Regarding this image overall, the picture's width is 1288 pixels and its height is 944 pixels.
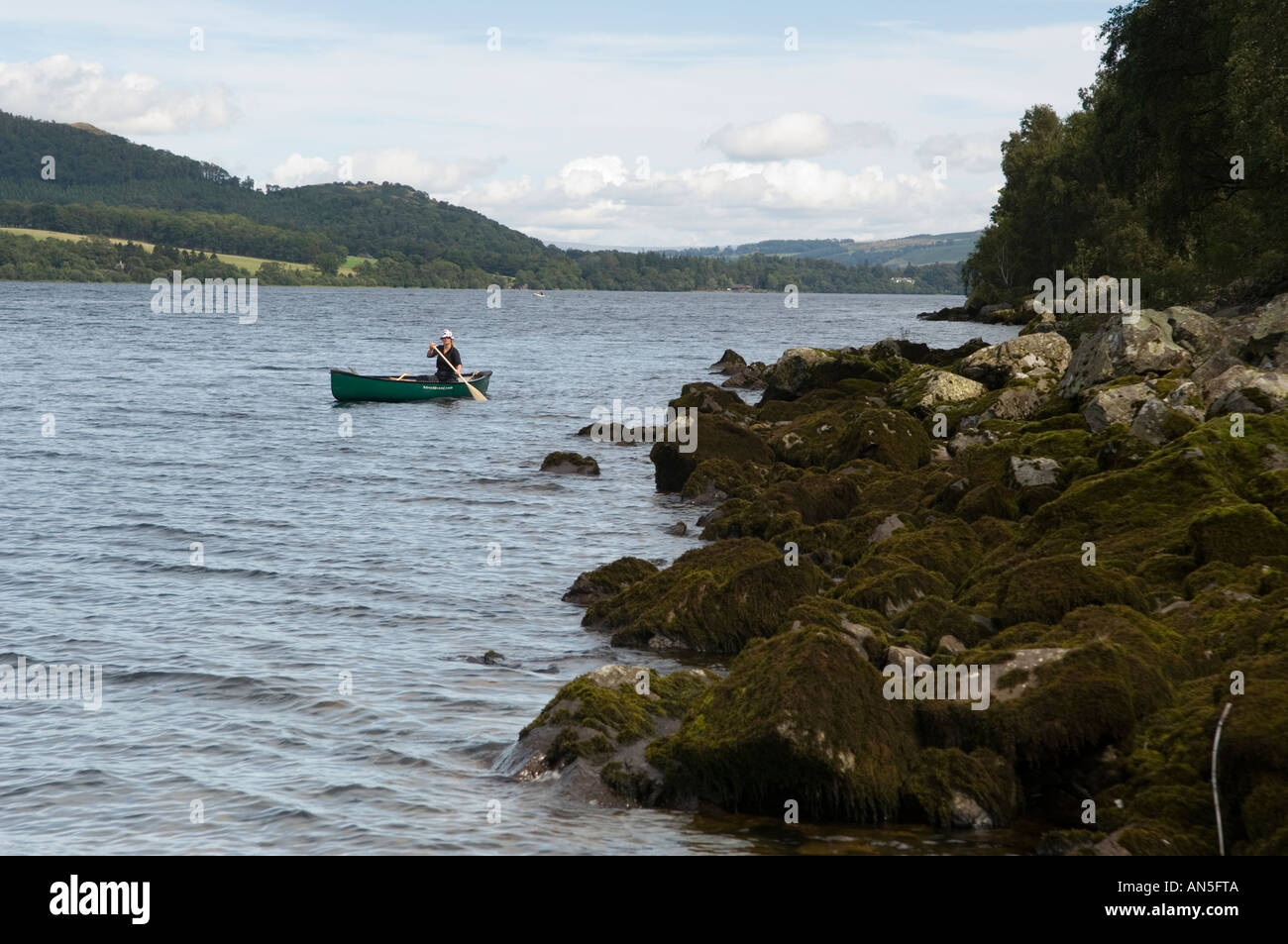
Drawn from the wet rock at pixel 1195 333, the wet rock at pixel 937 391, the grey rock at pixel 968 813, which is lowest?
the grey rock at pixel 968 813

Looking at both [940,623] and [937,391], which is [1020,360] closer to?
[937,391]

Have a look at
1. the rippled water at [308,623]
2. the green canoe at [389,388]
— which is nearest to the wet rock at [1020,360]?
the rippled water at [308,623]

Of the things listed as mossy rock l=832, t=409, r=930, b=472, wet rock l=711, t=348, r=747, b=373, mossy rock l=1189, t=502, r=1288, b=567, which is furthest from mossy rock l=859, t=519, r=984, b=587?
wet rock l=711, t=348, r=747, b=373

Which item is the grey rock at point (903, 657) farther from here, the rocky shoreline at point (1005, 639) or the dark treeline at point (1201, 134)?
the dark treeline at point (1201, 134)

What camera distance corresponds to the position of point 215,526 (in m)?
25.4

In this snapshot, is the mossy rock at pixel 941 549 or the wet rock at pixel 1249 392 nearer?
the mossy rock at pixel 941 549

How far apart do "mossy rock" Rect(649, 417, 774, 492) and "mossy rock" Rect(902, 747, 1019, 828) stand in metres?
17.6

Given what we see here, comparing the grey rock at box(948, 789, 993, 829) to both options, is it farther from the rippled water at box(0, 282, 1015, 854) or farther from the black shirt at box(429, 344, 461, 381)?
the black shirt at box(429, 344, 461, 381)

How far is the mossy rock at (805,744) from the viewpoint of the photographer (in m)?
10.5

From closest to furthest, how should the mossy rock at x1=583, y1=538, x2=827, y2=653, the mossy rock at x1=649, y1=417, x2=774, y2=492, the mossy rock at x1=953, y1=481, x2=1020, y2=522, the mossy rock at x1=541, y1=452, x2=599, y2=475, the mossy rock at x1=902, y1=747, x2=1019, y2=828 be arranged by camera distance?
1. the mossy rock at x1=902, y1=747, x2=1019, y2=828
2. the mossy rock at x1=583, y1=538, x2=827, y2=653
3. the mossy rock at x1=953, y1=481, x2=1020, y2=522
4. the mossy rock at x1=649, y1=417, x2=774, y2=492
5. the mossy rock at x1=541, y1=452, x2=599, y2=475

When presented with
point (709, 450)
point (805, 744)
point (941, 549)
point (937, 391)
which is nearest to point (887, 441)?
point (709, 450)

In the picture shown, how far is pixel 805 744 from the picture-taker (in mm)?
10438

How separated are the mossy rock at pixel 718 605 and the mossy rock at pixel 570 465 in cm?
1572

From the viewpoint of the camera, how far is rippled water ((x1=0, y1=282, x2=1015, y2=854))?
35.7 feet
